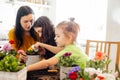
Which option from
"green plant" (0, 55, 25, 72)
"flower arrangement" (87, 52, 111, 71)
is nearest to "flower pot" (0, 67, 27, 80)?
"green plant" (0, 55, 25, 72)

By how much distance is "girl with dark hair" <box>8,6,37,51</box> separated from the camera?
178cm

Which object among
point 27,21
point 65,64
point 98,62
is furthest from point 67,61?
point 27,21

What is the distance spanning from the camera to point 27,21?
179 centimetres

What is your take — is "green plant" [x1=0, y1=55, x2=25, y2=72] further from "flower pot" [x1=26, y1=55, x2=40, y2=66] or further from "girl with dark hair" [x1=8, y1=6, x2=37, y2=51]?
"girl with dark hair" [x1=8, y1=6, x2=37, y2=51]

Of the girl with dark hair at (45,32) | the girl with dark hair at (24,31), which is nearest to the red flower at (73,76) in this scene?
the girl with dark hair at (45,32)

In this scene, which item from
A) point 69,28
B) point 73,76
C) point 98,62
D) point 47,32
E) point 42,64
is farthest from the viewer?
point 47,32

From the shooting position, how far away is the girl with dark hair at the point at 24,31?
5.84 ft

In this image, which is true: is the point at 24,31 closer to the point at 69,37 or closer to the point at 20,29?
the point at 20,29

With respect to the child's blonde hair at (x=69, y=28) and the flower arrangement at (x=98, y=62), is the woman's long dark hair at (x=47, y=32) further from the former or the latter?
the flower arrangement at (x=98, y=62)

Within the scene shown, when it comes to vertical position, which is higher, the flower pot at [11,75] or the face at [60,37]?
the face at [60,37]

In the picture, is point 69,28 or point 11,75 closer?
point 11,75

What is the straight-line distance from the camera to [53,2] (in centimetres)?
390

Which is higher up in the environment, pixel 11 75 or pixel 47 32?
pixel 47 32

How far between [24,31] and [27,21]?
0.11 meters
